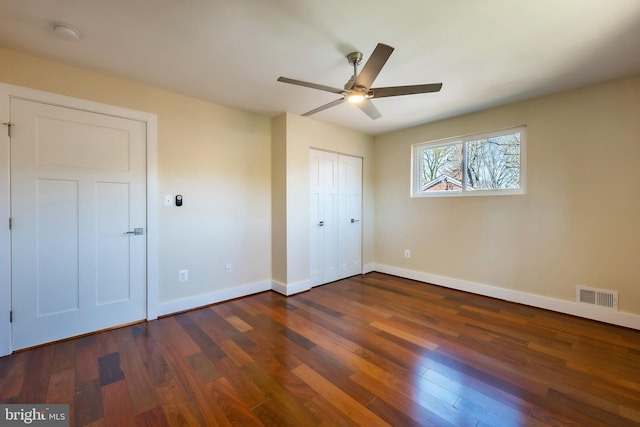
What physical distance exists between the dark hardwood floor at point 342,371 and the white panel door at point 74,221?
0.77 feet

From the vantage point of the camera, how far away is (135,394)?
173cm

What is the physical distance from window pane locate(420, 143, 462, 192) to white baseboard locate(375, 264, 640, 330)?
133 cm

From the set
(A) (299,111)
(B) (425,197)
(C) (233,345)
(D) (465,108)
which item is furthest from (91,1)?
(B) (425,197)

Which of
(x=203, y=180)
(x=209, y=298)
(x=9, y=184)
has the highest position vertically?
(x=203, y=180)

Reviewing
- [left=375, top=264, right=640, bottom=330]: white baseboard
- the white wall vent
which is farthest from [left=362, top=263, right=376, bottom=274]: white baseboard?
the white wall vent

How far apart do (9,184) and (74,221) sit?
0.49 m

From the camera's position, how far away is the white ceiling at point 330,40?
67.2 inches

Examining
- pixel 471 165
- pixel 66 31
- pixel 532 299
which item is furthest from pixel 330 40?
pixel 532 299

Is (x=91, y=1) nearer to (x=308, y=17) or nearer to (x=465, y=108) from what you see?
(x=308, y=17)

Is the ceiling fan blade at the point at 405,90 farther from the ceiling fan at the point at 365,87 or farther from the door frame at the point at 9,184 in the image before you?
the door frame at the point at 9,184

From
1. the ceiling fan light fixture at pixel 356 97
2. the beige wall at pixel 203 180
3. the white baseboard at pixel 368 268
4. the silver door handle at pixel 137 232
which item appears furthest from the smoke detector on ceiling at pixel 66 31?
the white baseboard at pixel 368 268

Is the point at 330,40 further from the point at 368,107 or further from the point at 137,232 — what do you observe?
the point at 137,232

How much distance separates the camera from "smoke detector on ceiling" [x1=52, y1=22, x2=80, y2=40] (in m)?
1.85

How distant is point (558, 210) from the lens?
9.87ft
